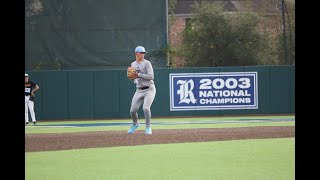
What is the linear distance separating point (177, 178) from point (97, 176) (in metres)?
1.03

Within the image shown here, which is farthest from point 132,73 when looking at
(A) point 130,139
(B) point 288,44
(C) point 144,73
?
(B) point 288,44

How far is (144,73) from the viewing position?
1652 centimetres

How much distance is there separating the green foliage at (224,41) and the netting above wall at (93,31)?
845 centimetres

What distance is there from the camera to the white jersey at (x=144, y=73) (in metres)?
16.3

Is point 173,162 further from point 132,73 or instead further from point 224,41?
point 224,41

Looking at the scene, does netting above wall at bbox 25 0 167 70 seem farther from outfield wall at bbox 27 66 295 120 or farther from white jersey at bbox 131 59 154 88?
white jersey at bbox 131 59 154 88

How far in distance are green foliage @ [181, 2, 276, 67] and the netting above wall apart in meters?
8.45

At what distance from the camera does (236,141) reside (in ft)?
45.9
